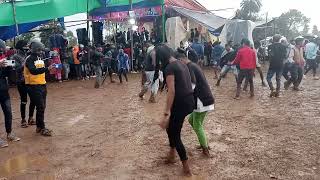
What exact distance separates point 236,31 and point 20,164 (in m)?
15.8

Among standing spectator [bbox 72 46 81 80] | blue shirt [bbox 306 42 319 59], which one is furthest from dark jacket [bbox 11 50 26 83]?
blue shirt [bbox 306 42 319 59]

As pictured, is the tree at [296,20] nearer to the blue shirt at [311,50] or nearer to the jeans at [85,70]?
the blue shirt at [311,50]

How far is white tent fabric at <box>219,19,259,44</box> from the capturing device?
64.3 feet

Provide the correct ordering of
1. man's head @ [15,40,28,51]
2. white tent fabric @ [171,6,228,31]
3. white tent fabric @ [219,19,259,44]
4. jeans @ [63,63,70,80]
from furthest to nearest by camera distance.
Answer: white tent fabric @ [171,6,228,31] → white tent fabric @ [219,19,259,44] → jeans @ [63,63,70,80] → man's head @ [15,40,28,51]

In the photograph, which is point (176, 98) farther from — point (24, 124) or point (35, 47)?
point (24, 124)

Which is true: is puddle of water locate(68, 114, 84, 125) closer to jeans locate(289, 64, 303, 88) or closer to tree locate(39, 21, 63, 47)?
jeans locate(289, 64, 303, 88)

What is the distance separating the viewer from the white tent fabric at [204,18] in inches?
818

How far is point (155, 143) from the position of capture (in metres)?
6.66

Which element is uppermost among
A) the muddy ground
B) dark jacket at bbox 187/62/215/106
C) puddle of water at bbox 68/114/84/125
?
dark jacket at bbox 187/62/215/106

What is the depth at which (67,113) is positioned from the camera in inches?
383

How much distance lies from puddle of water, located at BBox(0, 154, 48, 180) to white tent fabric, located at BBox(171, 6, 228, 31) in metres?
15.8

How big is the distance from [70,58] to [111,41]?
407cm

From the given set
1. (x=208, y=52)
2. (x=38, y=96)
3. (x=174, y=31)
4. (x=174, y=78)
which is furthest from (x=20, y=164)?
(x=208, y=52)

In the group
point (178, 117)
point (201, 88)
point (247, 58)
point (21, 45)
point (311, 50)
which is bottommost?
point (311, 50)
